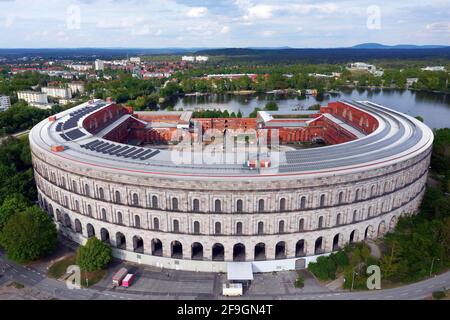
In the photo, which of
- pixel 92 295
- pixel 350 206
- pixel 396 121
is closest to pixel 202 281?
pixel 92 295

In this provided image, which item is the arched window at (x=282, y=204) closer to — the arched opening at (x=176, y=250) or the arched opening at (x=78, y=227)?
the arched opening at (x=176, y=250)

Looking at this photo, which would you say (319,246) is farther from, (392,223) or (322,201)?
(392,223)

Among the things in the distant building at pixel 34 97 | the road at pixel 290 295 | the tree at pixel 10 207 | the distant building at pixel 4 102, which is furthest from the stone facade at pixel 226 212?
the distant building at pixel 34 97

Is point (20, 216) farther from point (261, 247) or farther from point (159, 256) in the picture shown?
point (261, 247)

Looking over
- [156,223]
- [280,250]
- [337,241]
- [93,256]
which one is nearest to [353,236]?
[337,241]

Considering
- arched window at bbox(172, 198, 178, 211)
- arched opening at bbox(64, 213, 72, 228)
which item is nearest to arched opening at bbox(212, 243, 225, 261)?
arched window at bbox(172, 198, 178, 211)

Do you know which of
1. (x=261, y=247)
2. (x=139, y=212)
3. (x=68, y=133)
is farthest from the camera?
(x=68, y=133)
